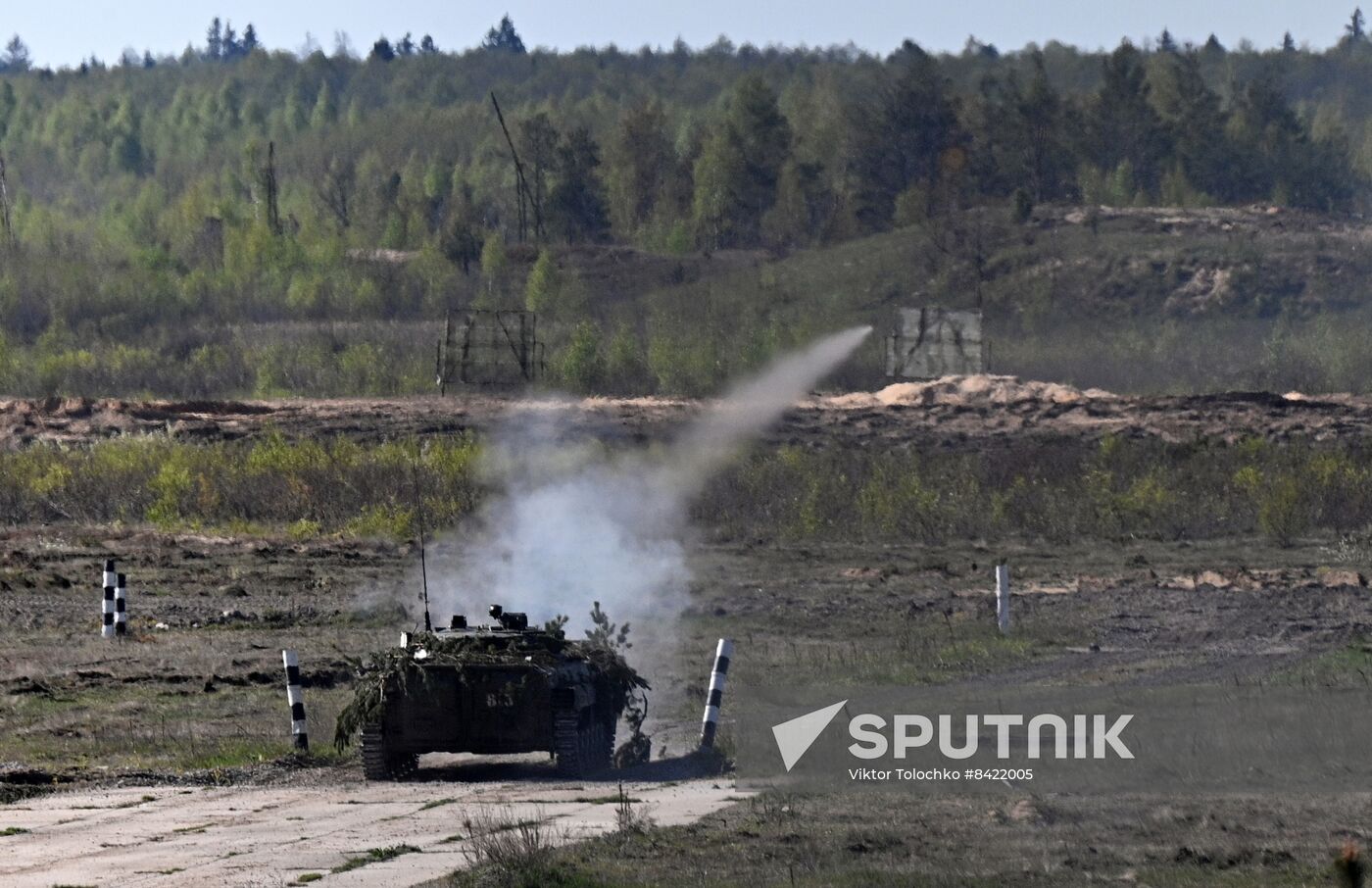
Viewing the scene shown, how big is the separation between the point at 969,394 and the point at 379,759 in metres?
48.2

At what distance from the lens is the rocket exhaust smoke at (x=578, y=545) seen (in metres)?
23.7

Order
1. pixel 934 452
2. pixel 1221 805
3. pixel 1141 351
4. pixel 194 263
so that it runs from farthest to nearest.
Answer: pixel 194 263 < pixel 1141 351 < pixel 934 452 < pixel 1221 805

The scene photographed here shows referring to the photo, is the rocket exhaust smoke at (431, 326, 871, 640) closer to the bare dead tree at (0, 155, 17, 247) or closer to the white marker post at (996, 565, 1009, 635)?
the white marker post at (996, 565, 1009, 635)

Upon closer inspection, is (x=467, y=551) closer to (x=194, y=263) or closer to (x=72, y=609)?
(x=72, y=609)

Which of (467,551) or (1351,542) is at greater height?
(467,551)

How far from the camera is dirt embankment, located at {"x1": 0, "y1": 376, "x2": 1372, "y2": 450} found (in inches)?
2331

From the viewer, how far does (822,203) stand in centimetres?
10669

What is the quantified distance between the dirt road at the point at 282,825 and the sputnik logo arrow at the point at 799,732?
2.22 ft

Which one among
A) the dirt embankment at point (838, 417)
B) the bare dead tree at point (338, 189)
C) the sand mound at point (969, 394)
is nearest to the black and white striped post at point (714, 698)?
the dirt embankment at point (838, 417)

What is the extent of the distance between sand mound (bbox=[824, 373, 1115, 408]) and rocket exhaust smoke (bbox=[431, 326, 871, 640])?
769 inches

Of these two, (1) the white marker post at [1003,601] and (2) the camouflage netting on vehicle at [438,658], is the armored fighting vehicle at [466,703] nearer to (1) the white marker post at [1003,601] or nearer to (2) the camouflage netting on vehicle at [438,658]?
(2) the camouflage netting on vehicle at [438,658]

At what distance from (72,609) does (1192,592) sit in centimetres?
1577

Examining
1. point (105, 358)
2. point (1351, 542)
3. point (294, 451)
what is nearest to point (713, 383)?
point (294, 451)

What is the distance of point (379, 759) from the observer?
661 inches
